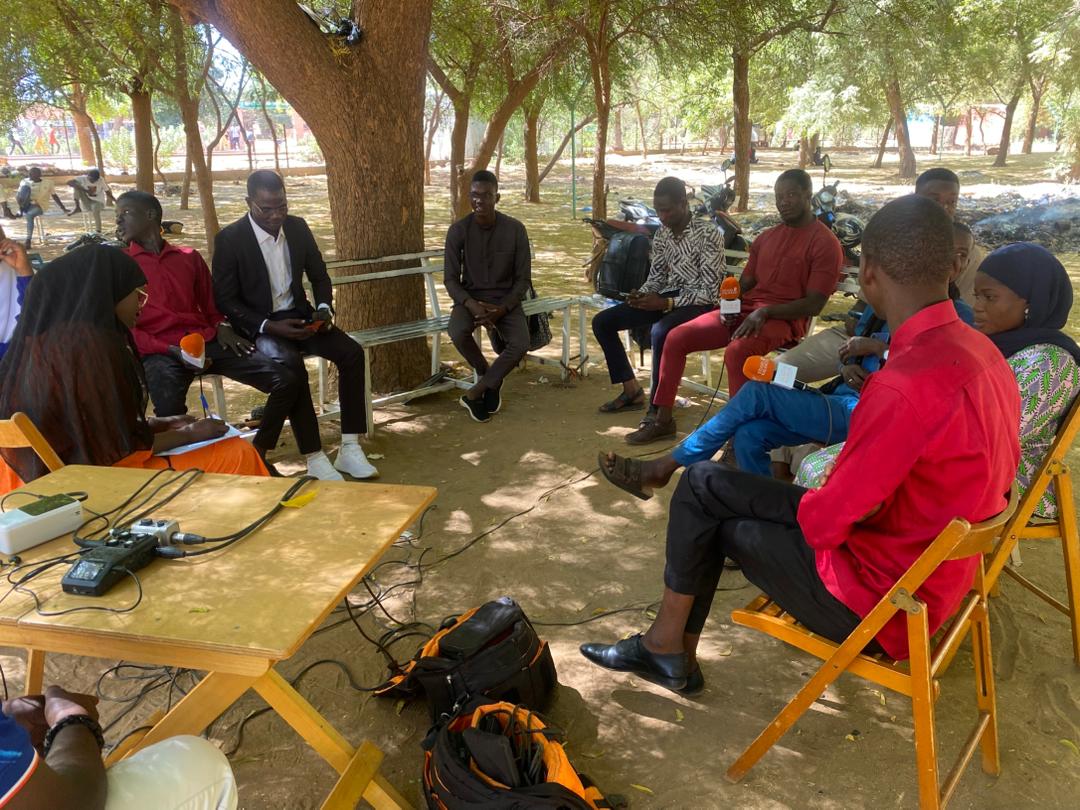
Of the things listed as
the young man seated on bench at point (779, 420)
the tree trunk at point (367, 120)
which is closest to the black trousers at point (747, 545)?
Answer: the young man seated on bench at point (779, 420)

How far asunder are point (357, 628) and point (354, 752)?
3.45ft

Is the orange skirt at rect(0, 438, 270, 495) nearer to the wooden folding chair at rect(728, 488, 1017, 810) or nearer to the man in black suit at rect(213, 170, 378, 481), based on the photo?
the man in black suit at rect(213, 170, 378, 481)

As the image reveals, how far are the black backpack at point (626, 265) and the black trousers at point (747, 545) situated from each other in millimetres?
3637

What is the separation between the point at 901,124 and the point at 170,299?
22.9 meters

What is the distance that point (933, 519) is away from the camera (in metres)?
1.92

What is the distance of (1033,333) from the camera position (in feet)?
8.98

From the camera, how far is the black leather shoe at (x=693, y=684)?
2658 millimetres

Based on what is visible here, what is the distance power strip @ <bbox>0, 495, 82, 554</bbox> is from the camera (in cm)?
204

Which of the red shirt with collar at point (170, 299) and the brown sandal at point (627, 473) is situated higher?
the red shirt with collar at point (170, 299)

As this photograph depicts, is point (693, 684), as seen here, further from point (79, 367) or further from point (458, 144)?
point (458, 144)

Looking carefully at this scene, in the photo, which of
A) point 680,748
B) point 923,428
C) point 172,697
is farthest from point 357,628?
point 923,428

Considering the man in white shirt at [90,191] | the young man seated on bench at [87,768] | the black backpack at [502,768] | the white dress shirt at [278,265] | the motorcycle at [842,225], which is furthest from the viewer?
the man in white shirt at [90,191]

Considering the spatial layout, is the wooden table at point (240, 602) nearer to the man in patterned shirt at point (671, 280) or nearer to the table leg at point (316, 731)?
the table leg at point (316, 731)

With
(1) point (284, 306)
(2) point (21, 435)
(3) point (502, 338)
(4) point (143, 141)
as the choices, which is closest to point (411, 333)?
(3) point (502, 338)
